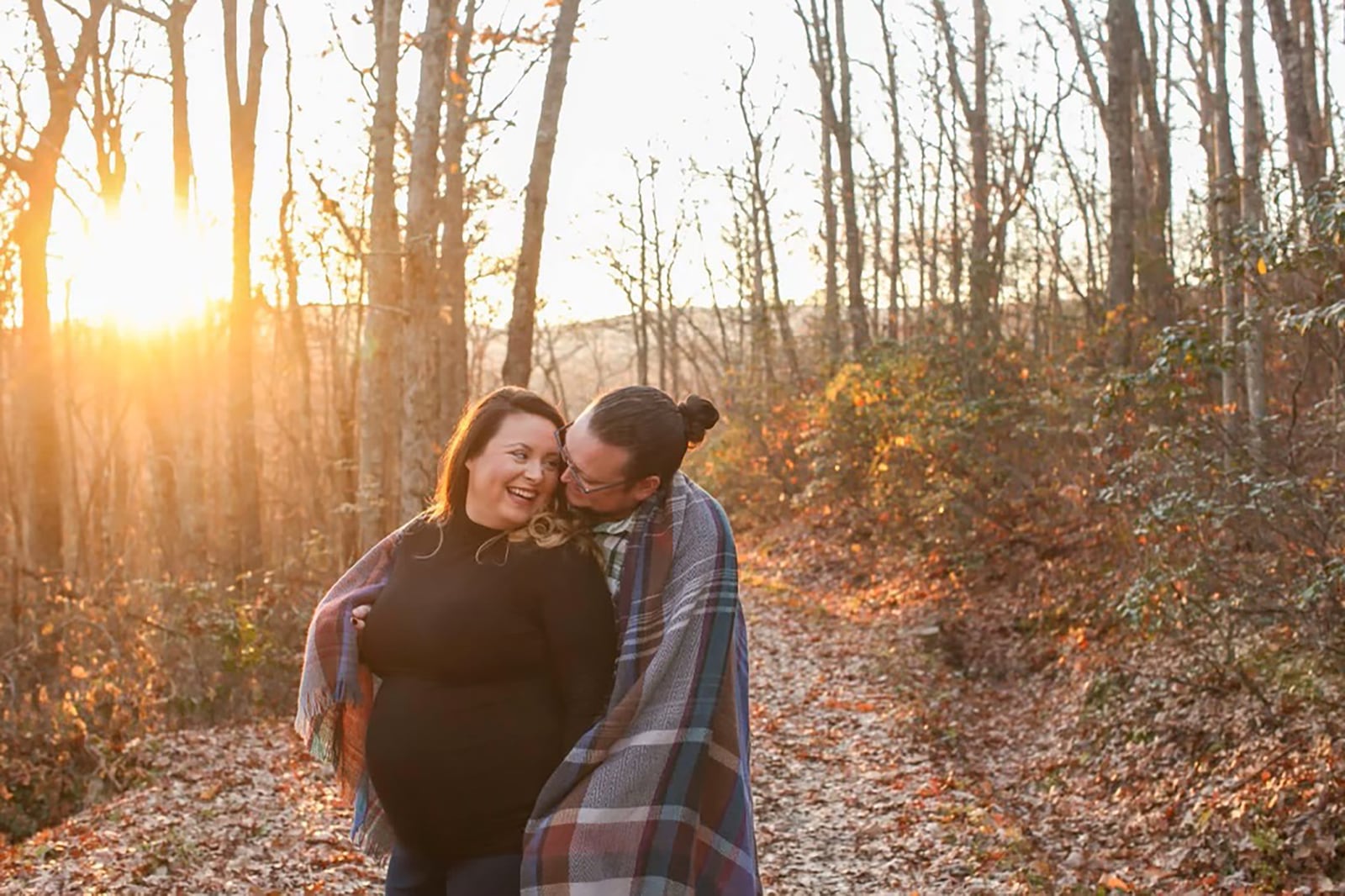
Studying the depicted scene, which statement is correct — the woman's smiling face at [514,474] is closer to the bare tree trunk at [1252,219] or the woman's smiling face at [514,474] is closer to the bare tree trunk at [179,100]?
the bare tree trunk at [1252,219]

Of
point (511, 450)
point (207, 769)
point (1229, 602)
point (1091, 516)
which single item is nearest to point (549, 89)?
point (1091, 516)

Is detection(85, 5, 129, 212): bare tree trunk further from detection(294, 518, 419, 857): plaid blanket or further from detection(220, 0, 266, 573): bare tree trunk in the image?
detection(294, 518, 419, 857): plaid blanket

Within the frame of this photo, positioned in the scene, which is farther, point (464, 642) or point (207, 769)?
point (207, 769)

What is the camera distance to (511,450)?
2.95m

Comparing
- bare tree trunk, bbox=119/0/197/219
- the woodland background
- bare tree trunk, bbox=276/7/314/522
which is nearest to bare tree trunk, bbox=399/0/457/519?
the woodland background

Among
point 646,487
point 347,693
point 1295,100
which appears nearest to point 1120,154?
point 1295,100

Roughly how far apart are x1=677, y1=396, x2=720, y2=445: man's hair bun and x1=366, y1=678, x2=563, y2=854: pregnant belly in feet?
2.25

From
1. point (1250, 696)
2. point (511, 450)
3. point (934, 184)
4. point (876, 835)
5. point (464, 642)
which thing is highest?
point (934, 184)

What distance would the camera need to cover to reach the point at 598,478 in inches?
112

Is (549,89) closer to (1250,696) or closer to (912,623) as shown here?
(912,623)

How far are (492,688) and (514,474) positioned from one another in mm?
502

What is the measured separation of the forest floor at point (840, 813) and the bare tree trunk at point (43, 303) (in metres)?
5.39

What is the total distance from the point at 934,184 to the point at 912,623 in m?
20.7

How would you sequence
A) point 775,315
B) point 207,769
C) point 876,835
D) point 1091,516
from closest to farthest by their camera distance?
point 876,835 < point 207,769 < point 1091,516 < point 775,315
